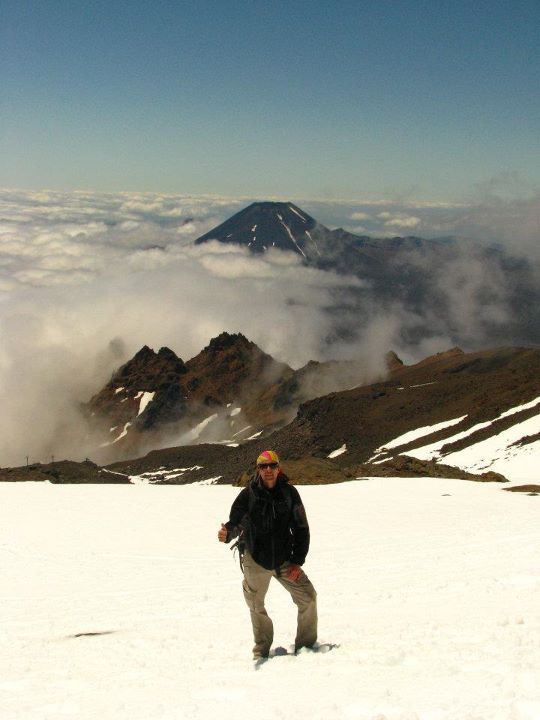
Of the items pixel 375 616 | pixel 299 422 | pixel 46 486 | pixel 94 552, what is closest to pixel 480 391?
pixel 299 422

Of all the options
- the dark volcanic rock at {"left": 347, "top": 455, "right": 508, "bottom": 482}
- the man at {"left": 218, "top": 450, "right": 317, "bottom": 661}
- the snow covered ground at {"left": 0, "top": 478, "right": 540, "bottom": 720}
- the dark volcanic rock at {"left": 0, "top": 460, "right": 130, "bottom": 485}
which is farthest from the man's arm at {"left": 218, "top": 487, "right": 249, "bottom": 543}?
the dark volcanic rock at {"left": 0, "top": 460, "right": 130, "bottom": 485}

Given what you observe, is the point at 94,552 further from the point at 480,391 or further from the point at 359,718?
the point at 480,391

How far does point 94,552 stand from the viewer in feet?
56.6

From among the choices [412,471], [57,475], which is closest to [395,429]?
[57,475]

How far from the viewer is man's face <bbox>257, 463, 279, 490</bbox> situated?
25.8 feet

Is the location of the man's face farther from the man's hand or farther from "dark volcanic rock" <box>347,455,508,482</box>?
"dark volcanic rock" <box>347,455,508,482</box>

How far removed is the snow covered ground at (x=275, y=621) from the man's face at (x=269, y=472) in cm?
195

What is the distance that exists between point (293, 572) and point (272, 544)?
0.40 metres

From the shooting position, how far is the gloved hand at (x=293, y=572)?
795 centimetres

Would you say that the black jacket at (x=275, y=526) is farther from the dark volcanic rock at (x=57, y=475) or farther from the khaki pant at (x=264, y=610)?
the dark volcanic rock at (x=57, y=475)

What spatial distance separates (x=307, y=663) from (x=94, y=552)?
1100 cm

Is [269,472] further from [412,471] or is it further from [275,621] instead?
[412,471]

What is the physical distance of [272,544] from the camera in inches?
313

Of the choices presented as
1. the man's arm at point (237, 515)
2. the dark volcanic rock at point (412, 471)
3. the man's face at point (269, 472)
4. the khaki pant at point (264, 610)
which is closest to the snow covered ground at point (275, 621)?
the khaki pant at point (264, 610)
